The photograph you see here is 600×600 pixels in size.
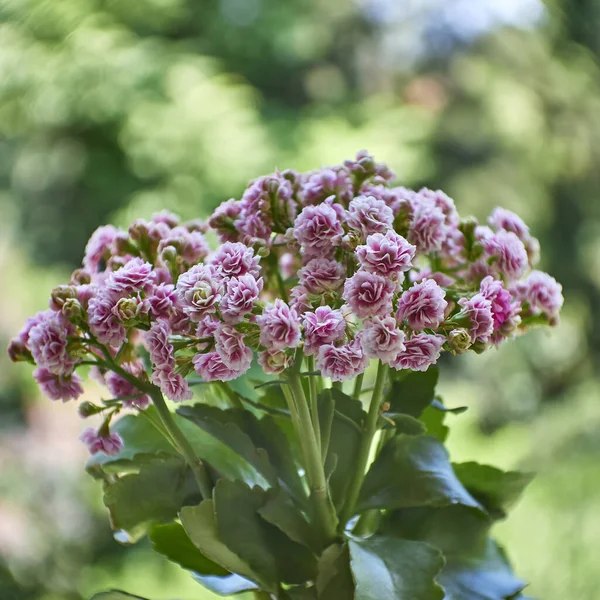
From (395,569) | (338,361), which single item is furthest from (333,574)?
(338,361)

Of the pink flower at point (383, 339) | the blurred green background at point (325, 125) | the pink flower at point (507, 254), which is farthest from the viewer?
the blurred green background at point (325, 125)

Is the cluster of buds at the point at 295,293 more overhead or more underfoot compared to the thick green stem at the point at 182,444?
more overhead

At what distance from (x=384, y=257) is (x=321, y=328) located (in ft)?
0.18

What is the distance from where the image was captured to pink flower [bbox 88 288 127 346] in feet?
1.59

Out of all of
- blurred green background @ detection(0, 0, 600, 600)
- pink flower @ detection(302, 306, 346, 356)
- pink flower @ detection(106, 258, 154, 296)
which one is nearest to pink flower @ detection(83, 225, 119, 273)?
pink flower @ detection(106, 258, 154, 296)

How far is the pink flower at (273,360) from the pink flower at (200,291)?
0.13 feet

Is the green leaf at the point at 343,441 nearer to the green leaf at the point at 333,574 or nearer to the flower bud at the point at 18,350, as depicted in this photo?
the green leaf at the point at 333,574

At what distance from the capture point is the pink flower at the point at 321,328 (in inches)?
17.7

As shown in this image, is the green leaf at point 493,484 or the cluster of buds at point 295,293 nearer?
the cluster of buds at point 295,293

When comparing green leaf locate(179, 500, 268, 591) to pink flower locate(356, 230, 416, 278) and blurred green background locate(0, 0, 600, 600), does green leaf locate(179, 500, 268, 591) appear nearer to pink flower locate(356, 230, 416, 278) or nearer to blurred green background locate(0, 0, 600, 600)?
pink flower locate(356, 230, 416, 278)

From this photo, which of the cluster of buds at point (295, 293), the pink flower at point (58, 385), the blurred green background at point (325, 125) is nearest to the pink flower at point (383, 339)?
the cluster of buds at point (295, 293)

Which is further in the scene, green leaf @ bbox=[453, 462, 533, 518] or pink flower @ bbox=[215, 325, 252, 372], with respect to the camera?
green leaf @ bbox=[453, 462, 533, 518]

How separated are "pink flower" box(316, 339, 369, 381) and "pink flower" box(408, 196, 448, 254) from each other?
0.11 meters

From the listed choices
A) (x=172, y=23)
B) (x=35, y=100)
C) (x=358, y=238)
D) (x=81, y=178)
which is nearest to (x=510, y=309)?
(x=358, y=238)
